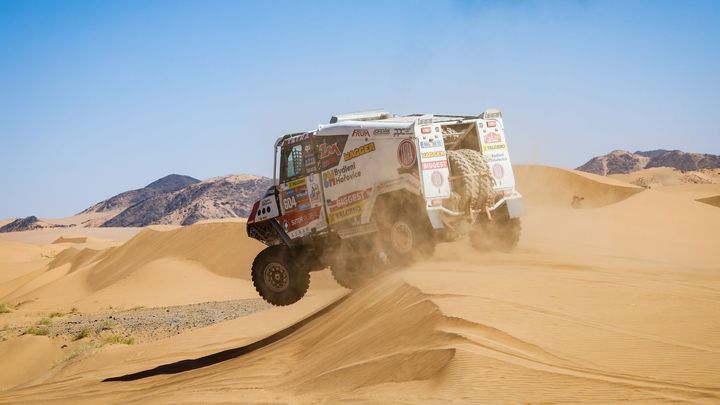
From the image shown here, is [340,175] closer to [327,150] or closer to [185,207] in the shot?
[327,150]

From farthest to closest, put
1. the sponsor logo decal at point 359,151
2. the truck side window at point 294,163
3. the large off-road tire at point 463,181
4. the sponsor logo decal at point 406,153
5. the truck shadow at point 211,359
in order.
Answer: the truck side window at point 294,163, the sponsor logo decal at point 359,151, the large off-road tire at point 463,181, the sponsor logo decal at point 406,153, the truck shadow at point 211,359

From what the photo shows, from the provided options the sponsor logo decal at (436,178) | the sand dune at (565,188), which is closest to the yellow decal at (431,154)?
the sponsor logo decal at (436,178)

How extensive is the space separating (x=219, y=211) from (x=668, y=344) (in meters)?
95.4

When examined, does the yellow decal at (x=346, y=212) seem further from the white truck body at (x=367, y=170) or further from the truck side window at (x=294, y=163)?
the truck side window at (x=294, y=163)

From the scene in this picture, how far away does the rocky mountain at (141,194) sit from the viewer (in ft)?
483

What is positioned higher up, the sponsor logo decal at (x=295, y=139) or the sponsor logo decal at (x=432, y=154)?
the sponsor logo decal at (x=295, y=139)

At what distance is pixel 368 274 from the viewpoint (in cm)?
1337

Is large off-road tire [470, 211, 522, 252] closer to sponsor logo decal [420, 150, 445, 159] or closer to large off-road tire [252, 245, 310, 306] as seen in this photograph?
sponsor logo decal [420, 150, 445, 159]

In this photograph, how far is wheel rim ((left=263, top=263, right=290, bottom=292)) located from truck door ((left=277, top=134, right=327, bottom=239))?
0.65 m

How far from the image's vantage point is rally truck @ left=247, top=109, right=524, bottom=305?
40.1ft

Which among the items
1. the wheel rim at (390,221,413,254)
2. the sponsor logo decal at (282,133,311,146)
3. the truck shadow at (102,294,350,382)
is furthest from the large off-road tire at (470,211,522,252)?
Answer: the sponsor logo decal at (282,133,311,146)

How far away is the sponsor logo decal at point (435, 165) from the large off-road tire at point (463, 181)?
28cm

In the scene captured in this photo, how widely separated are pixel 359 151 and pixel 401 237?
69.5 inches

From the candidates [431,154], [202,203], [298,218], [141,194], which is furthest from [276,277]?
[141,194]
